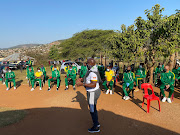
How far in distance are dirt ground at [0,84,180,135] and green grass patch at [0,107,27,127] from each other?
231 millimetres

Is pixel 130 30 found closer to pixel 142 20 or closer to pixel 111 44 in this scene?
pixel 142 20

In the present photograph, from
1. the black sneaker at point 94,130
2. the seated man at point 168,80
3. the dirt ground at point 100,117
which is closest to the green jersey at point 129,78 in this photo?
the dirt ground at point 100,117

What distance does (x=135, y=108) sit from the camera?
613cm

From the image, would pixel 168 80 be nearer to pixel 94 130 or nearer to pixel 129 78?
pixel 129 78

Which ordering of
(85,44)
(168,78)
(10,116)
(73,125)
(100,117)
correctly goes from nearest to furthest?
(73,125), (100,117), (10,116), (168,78), (85,44)

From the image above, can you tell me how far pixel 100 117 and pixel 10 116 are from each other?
3660mm

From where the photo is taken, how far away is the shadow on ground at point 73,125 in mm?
4410

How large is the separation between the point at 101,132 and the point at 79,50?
67.9 feet

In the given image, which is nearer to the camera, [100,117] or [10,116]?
[100,117]

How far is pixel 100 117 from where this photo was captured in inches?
212

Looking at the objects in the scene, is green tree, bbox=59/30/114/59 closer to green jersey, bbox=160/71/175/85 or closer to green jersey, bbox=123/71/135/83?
green jersey, bbox=123/71/135/83

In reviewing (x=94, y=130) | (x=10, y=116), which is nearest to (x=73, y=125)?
(x=94, y=130)

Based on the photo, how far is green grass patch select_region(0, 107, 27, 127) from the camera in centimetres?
515

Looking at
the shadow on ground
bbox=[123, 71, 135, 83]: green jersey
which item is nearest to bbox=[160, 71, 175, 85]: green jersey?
bbox=[123, 71, 135, 83]: green jersey
